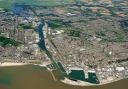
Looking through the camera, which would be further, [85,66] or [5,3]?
[5,3]

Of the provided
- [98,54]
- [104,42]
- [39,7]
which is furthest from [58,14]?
[98,54]

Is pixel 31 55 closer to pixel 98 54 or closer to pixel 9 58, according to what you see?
pixel 9 58

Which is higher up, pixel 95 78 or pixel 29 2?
pixel 29 2

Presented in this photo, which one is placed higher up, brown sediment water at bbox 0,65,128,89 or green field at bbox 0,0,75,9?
green field at bbox 0,0,75,9

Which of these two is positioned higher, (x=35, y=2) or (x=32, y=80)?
(x=35, y=2)

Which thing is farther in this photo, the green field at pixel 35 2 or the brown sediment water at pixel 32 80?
the green field at pixel 35 2

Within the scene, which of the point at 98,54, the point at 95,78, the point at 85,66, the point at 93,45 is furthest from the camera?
the point at 93,45

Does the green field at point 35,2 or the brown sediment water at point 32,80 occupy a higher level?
the green field at point 35,2

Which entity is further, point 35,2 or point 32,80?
point 35,2
